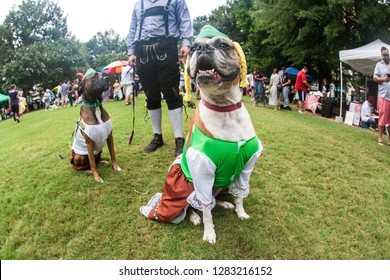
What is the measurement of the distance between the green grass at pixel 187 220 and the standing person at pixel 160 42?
3.64ft

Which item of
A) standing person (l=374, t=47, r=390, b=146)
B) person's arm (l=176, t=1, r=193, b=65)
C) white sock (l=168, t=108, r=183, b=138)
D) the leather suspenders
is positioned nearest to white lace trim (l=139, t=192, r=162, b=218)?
white sock (l=168, t=108, r=183, b=138)

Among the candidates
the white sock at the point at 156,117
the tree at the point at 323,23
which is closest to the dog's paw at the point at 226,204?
the white sock at the point at 156,117

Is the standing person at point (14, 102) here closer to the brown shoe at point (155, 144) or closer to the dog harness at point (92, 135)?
the brown shoe at point (155, 144)

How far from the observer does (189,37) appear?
155 inches

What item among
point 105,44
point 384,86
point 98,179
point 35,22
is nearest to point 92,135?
point 98,179

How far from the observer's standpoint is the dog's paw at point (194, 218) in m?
2.96

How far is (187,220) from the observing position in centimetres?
303

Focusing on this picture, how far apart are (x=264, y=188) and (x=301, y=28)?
12.8m

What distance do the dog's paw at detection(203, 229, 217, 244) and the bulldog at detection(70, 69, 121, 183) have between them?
5.51 ft

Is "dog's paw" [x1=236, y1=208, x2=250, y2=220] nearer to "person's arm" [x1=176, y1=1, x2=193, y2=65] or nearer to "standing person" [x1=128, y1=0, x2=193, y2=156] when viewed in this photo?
"standing person" [x1=128, y1=0, x2=193, y2=156]

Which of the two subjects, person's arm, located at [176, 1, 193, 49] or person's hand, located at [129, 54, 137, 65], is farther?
person's hand, located at [129, 54, 137, 65]

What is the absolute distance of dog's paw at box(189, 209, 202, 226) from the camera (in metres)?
2.96
